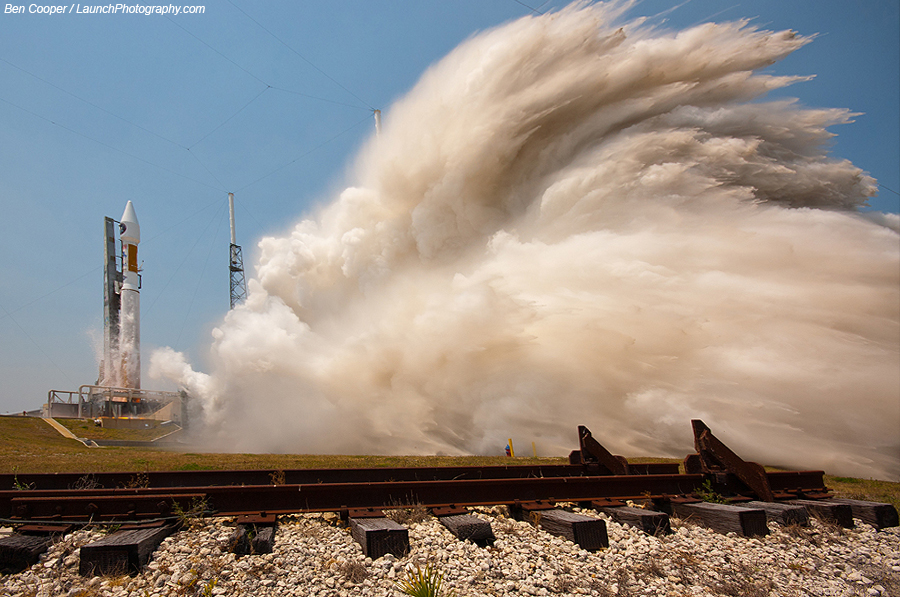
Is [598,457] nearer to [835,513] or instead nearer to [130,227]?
[835,513]

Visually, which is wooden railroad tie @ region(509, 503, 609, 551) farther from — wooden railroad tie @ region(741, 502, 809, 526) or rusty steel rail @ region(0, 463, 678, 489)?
rusty steel rail @ region(0, 463, 678, 489)

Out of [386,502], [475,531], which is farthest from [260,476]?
[475,531]

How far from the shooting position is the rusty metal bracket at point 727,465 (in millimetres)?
7176

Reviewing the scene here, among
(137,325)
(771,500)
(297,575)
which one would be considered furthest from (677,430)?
(137,325)

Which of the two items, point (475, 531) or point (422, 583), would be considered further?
point (475, 531)

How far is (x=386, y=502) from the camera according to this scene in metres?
5.80

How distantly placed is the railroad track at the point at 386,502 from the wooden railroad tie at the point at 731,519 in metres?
0.01

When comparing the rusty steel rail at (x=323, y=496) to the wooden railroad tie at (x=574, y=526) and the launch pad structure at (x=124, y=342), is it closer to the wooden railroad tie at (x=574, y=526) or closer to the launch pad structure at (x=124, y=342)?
the wooden railroad tie at (x=574, y=526)

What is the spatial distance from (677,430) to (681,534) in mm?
14429

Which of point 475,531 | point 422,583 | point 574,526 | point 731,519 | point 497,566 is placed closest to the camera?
point 422,583

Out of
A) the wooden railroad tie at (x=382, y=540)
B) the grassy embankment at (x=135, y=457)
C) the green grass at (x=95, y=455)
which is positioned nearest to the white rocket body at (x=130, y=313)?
the grassy embankment at (x=135, y=457)

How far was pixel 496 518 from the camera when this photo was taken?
5695 millimetres

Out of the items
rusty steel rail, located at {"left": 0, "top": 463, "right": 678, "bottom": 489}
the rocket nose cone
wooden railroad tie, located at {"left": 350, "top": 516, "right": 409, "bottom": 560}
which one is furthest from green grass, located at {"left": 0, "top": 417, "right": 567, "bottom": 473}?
the rocket nose cone

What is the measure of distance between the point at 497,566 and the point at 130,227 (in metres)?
61.9
